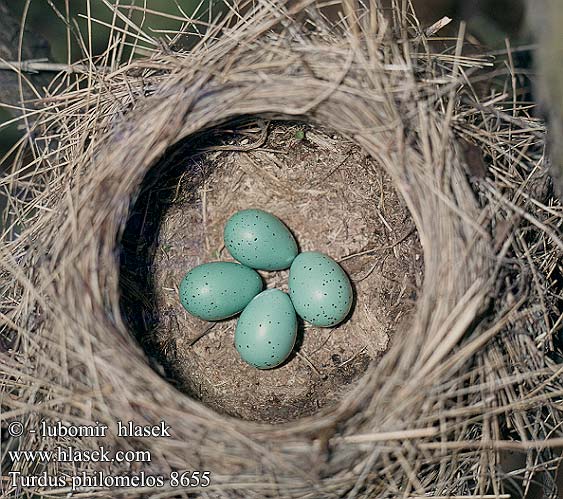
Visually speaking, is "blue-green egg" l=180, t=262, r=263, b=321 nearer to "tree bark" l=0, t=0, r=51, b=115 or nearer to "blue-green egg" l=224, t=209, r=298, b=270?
"blue-green egg" l=224, t=209, r=298, b=270

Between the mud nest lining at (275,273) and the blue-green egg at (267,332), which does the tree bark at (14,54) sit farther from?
the blue-green egg at (267,332)

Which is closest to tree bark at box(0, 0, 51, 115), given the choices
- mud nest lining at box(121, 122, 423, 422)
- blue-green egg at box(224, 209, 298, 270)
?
mud nest lining at box(121, 122, 423, 422)

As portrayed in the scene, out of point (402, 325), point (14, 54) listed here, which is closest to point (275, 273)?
point (402, 325)

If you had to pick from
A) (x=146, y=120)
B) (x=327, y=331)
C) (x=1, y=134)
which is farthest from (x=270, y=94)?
(x=1, y=134)

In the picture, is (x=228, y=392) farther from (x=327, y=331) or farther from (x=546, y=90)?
(x=546, y=90)

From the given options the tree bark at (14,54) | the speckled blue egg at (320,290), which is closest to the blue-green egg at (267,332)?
the speckled blue egg at (320,290)

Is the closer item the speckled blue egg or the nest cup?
the nest cup
